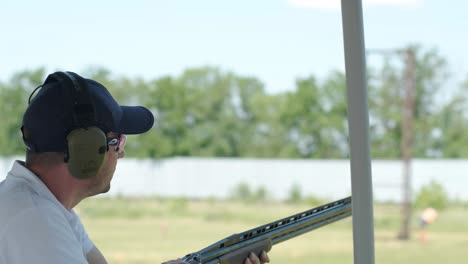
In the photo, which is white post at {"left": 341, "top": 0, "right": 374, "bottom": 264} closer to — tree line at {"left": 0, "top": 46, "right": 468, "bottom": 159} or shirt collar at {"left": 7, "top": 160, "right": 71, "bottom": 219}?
shirt collar at {"left": 7, "top": 160, "right": 71, "bottom": 219}

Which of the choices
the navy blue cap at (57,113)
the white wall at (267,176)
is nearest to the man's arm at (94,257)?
the navy blue cap at (57,113)

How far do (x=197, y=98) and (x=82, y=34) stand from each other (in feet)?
11.0

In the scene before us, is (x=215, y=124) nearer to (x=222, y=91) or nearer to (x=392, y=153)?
(x=222, y=91)

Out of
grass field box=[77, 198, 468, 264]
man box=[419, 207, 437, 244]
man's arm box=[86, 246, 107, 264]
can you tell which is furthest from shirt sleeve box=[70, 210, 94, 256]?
man box=[419, 207, 437, 244]

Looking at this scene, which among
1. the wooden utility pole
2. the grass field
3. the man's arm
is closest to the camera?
the man's arm

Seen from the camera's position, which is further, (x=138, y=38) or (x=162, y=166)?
(x=138, y=38)

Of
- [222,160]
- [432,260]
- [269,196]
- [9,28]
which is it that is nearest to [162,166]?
[222,160]

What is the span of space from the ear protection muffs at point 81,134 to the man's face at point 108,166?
0.04 m

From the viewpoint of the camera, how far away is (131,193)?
15430mm

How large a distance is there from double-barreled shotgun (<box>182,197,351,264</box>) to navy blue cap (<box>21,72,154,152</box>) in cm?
27

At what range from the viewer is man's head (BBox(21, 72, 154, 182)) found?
98 centimetres

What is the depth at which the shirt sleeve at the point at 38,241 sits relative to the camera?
2.95 ft

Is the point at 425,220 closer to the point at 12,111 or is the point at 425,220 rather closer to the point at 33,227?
the point at 12,111

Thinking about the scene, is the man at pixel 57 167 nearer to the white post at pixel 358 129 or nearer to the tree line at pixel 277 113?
the white post at pixel 358 129
